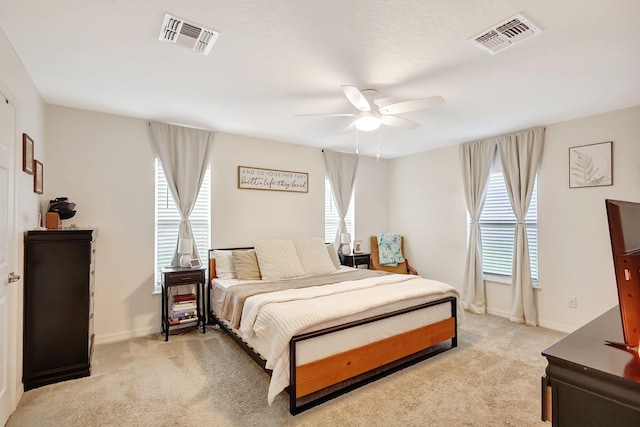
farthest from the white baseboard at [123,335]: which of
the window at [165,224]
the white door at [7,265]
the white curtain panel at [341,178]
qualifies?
the white curtain panel at [341,178]

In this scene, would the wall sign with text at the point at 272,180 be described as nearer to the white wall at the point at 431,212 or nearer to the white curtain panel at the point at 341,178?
the white curtain panel at the point at 341,178

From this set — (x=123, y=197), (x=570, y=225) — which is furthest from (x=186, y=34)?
(x=570, y=225)

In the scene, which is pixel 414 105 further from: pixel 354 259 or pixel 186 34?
pixel 354 259

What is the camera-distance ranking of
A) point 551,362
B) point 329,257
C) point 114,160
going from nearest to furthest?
point 551,362 < point 114,160 < point 329,257

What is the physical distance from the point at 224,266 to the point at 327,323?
6.29 feet

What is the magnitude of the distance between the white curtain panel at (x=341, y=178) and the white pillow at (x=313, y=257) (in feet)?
3.11

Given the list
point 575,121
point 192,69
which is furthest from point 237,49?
point 575,121

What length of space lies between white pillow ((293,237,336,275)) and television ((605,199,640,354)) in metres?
3.16

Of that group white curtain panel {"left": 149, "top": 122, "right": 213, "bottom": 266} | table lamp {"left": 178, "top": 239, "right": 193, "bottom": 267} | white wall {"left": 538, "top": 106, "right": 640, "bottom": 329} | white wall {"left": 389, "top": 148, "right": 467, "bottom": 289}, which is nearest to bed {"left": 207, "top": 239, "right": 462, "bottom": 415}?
table lamp {"left": 178, "top": 239, "right": 193, "bottom": 267}

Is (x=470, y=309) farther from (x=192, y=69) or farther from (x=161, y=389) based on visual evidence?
(x=192, y=69)

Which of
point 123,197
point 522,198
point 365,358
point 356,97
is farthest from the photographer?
point 522,198

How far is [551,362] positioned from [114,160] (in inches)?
160

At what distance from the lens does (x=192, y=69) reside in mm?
2439

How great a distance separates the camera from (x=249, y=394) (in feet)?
7.84
